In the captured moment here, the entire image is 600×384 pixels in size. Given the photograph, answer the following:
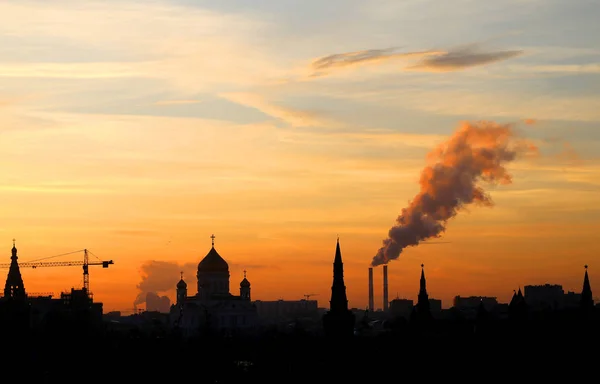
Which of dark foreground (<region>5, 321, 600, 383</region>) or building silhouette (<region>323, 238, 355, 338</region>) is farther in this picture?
building silhouette (<region>323, 238, 355, 338</region>)

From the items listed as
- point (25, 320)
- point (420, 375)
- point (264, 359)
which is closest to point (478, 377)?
point (420, 375)

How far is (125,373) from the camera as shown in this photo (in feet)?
516

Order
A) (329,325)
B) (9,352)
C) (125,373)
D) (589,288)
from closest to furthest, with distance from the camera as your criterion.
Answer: (9,352) < (125,373) < (329,325) < (589,288)

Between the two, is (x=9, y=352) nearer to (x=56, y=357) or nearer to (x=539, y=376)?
(x=56, y=357)

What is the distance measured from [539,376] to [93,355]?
44661mm

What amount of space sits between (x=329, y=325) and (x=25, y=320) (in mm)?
40106

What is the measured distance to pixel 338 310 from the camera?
Result: 569ft

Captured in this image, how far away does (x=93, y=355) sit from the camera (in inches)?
6521

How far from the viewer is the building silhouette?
563ft

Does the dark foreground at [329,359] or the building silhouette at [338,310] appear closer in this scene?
the dark foreground at [329,359]

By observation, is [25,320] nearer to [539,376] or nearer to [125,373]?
[125,373]

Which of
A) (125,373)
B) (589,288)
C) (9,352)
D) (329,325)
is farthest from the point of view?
(589,288)

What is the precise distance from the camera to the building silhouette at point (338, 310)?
172 metres

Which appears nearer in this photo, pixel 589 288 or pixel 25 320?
pixel 25 320
